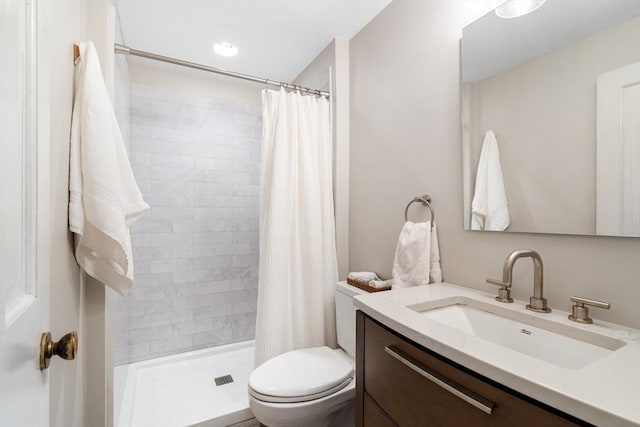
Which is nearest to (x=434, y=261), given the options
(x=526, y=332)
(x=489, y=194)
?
(x=489, y=194)

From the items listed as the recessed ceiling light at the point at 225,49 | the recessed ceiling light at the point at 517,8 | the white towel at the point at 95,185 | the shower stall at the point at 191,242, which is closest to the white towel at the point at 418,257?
the recessed ceiling light at the point at 517,8

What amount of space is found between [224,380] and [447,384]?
75.5 inches

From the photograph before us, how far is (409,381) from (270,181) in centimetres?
132

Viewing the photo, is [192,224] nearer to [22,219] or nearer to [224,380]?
[224,380]

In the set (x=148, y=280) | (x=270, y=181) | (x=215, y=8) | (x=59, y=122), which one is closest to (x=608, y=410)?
(x=59, y=122)

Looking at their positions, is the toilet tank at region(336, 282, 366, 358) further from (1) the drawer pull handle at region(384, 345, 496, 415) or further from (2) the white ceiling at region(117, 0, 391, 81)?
(2) the white ceiling at region(117, 0, 391, 81)

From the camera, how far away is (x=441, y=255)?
4.31 ft

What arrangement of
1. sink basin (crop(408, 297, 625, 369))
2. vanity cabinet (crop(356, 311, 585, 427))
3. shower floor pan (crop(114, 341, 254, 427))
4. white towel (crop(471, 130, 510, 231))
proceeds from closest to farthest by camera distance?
vanity cabinet (crop(356, 311, 585, 427)) → sink basin (crop(408, 297, 625, 369)) → white towel (crop(471, 130, 510, 231)) → shower floor pan (crop(114, 341, 254, 427))

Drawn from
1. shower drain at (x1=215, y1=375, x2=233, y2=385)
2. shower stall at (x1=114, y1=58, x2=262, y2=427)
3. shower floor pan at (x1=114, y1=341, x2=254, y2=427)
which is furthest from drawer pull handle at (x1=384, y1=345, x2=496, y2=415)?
shower drain at (x1=215, y1=375, x2=233, y2=385)

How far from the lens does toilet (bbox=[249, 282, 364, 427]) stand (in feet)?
3.98

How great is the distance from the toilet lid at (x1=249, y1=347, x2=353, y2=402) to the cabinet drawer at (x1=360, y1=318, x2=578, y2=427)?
0.42m

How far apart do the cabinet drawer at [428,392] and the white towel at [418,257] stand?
1.50 feet

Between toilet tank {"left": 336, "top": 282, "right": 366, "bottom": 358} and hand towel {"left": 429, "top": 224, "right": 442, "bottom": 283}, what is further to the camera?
toilet tank {"left": 336, "top": 282, "right": 366, "bottom": 358}

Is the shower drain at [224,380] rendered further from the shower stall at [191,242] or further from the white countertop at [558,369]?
the white countertop at [558,369]
